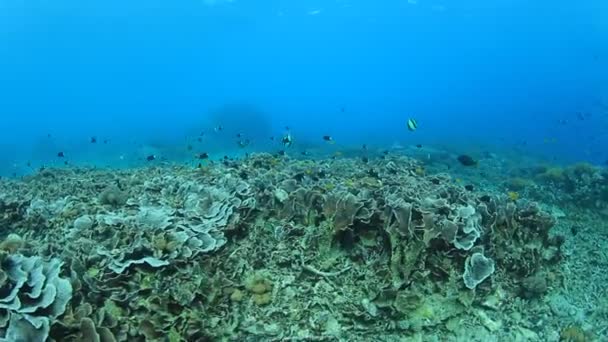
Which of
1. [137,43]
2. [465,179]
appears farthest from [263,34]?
[465,179]

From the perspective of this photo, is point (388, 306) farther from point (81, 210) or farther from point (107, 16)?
point (107, 16)

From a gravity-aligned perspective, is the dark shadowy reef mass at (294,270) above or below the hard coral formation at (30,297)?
below

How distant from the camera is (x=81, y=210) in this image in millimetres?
8102

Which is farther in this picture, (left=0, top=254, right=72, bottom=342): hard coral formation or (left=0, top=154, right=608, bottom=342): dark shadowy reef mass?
(left=0, top=154, right=608, bottom=342): dark shadowy reef mass

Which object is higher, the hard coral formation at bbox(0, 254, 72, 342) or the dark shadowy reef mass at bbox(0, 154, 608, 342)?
the hard coral formation at bbox(0, 254, 72, 342)

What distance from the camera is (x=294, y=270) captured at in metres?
6.38

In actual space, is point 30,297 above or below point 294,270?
above

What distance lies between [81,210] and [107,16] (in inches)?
3551

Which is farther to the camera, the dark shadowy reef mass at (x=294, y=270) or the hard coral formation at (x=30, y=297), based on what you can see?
the dark shadowy reef mass at (x=294, y=270)

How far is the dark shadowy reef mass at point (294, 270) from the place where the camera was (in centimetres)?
498

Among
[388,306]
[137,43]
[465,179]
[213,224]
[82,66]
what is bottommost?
[82,66]

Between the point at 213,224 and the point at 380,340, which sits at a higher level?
the point at 213,224

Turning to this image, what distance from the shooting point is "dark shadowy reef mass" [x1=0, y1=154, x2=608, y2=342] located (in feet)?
16.3

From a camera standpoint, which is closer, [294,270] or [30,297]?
[30,297]
